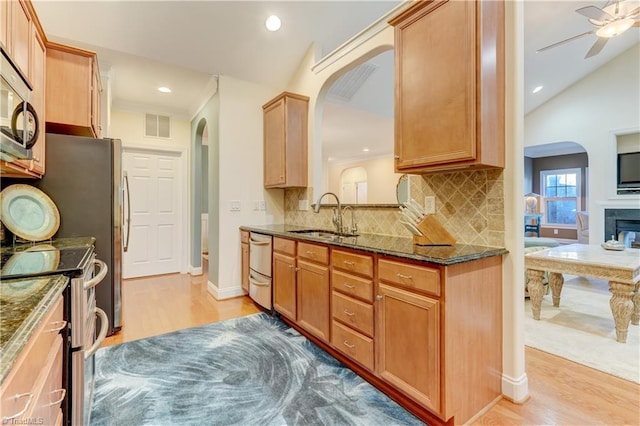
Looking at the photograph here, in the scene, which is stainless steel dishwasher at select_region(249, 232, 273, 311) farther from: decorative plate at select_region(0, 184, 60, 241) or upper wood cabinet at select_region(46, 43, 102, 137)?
upper wood cabinet at select_region(46, 43, 102, 137)

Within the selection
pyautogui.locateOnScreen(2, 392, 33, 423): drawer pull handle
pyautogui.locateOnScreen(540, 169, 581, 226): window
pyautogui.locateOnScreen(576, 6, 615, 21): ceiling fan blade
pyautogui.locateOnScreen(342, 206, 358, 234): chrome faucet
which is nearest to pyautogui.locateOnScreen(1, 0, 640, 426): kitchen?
pyautogui.locateOnScreen(342, 206, 358, 234): chrome faucet

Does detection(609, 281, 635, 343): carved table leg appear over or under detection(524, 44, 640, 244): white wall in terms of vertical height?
under

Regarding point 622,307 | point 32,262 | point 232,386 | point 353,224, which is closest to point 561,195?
point 622,307

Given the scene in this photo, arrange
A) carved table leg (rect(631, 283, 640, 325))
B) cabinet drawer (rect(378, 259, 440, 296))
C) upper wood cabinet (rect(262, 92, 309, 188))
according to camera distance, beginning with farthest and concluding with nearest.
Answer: upper wood cabinet (rect(262, 92, 309, 188)) → carved table leg (rect(631, 283, 640, 325)) → cabinet drawer (rect(378, 259, 440, 296))

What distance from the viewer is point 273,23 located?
3.34 m

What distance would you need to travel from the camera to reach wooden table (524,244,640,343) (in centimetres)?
251

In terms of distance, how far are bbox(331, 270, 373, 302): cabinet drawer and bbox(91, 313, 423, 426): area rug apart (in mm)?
567

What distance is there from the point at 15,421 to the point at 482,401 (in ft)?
6.52

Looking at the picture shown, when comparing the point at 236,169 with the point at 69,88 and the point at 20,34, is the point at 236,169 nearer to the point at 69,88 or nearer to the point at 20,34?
the point at 69,88

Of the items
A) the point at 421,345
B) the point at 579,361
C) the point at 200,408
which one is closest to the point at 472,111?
the point at 421,345

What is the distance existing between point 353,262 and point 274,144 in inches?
88.3

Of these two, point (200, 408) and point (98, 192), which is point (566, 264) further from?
point (98, 192)

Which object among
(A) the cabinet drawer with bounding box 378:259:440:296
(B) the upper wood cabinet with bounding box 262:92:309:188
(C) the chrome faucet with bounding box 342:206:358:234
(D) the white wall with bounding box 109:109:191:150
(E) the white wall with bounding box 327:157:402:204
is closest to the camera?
(A) the cabinet drawer with bounding box 378:259:440:296

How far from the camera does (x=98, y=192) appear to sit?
2631 mm
